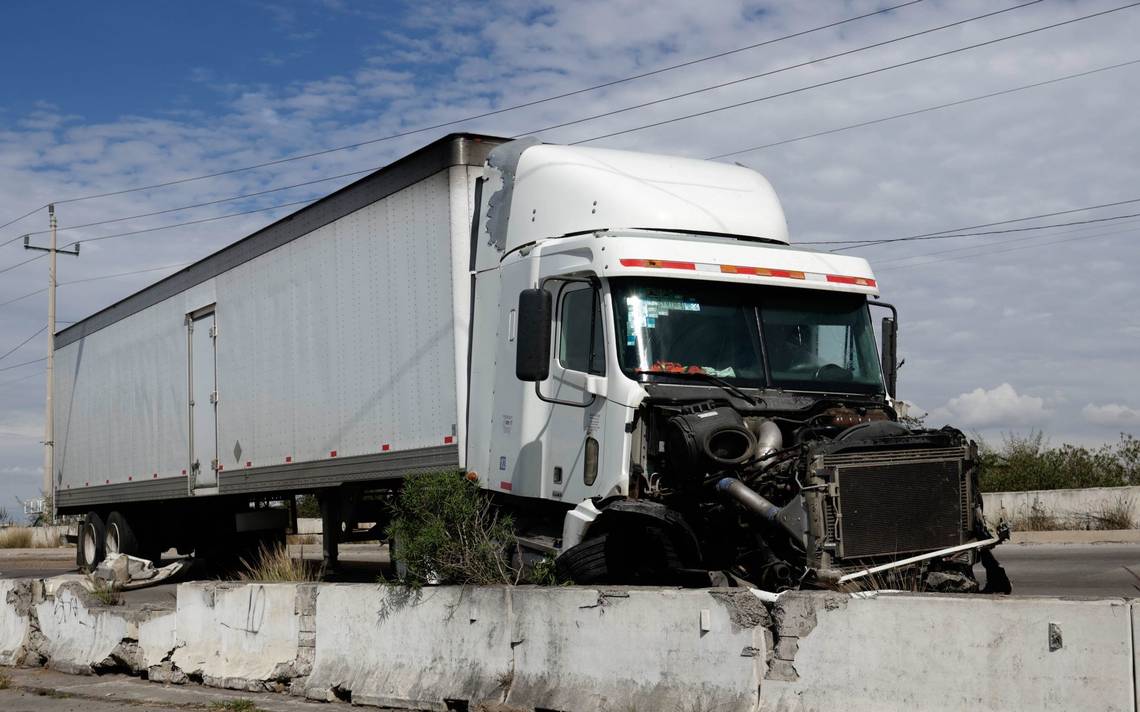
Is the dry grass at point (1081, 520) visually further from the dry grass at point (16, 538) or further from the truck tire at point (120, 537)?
the dry grass at point (16, 538)

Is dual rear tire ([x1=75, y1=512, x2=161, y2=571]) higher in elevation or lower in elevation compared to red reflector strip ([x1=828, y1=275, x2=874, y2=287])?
lower

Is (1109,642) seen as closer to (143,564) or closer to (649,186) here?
(649,186)

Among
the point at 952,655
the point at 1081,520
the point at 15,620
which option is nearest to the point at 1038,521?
the point at 1081,520

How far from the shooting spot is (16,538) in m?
38.0

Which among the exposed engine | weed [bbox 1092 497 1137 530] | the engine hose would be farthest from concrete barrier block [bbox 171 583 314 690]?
weed [bbox 1092 497 1137 530]

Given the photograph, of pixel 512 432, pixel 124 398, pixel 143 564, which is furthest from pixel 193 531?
pixel 512 432

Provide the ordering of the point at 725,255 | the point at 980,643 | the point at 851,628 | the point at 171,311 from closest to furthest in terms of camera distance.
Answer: the point at 980,643 < the point at 851,628 < the point at 725,255 < the point at 171,311

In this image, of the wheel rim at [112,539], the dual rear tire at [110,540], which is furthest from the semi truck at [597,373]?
the wheel rim at [112,539]

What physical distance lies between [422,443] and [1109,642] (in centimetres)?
721

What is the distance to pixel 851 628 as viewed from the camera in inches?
237

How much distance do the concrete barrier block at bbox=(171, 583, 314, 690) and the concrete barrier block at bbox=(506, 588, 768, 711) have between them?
91.8 inches

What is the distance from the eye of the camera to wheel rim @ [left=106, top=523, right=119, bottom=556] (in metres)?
20.1

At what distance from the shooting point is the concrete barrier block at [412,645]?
783 cm

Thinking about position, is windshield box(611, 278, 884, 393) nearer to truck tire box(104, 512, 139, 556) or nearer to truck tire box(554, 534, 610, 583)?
truck tire box(554, 534, 610, 583)
